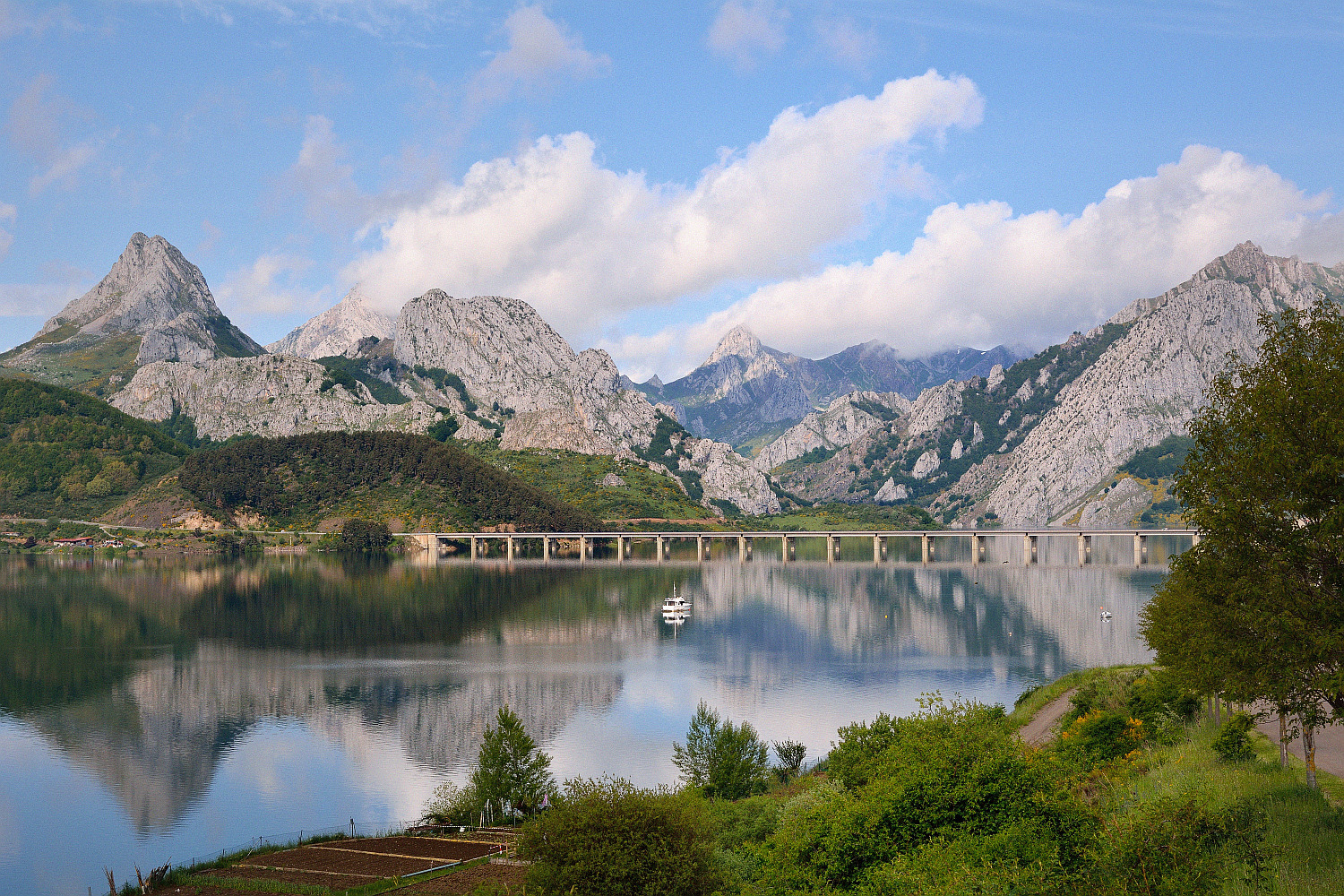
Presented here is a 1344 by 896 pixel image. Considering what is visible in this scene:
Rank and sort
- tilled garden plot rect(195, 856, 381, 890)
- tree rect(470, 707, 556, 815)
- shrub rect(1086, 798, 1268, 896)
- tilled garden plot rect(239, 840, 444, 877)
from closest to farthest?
shrub rect(1086, 798, 1268, 896), tilled garden plot rect(195, 856, 381, 890), tilled garden plot rect(239, 840, 444, 877), tree rect(470, 707, 556, 815)

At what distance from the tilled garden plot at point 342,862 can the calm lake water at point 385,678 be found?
816cm

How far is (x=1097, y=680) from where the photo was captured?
64.9 m

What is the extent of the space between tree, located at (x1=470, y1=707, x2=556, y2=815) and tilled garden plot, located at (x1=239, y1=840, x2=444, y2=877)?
7.10 m

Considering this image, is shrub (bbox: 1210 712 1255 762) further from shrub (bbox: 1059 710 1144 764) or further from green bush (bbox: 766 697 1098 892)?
green bush (bbox: 766 697 1098 892)

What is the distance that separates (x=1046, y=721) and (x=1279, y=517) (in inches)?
1578

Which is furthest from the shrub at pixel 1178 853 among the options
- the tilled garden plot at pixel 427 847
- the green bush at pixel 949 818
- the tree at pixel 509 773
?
the tree at pixel 509 773

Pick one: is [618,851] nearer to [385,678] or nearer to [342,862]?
[342,862]

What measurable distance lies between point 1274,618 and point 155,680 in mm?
94172

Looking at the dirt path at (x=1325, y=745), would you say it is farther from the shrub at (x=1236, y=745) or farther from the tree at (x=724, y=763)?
the tree at (x=724, y=763)

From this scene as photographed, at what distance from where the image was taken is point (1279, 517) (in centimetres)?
2723

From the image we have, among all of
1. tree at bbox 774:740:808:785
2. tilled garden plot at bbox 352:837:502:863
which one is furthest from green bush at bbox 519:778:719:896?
tree at bbox 774:740:808:785

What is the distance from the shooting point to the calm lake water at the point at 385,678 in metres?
58.5

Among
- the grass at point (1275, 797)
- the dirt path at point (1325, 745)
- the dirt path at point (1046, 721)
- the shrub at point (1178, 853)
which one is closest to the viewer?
the shrub at point (1178, 853)

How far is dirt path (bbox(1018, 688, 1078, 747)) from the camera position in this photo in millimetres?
58781
